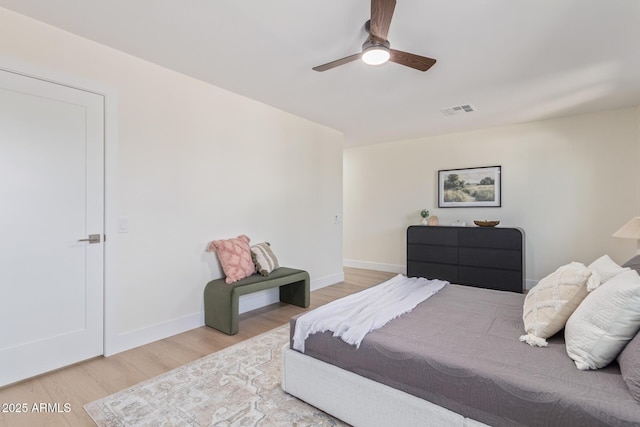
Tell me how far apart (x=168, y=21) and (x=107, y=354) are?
2.74 meters

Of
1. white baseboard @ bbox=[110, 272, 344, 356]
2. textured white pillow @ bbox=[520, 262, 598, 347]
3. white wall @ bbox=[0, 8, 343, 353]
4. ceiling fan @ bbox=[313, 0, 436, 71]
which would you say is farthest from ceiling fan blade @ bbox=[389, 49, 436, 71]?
white baseboard @ bbox=[110, 272, 344, 356]

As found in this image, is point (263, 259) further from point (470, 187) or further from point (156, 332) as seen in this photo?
point (470, 187)

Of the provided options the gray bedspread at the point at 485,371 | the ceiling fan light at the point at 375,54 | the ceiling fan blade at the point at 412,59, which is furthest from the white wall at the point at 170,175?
the ceiling fan blade at the point at 412,59

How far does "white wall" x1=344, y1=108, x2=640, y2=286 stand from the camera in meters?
4.28

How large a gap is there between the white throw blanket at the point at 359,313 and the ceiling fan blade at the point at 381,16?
185 cm

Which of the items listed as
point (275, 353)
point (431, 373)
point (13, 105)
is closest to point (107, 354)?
point (275, 353)

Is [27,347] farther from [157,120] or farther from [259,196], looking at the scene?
[259,196]

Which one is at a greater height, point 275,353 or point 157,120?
point 157,120

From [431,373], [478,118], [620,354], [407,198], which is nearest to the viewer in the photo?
[620,354]

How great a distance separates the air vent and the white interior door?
398 centimetres

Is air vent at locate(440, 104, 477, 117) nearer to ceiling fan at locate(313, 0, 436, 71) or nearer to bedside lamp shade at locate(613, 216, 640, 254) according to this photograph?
ceiling fan at locate(313, 0, 436, 71)

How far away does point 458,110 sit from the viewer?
14.0 feet

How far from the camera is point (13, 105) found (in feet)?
7.45

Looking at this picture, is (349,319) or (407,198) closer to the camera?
(349,319)
